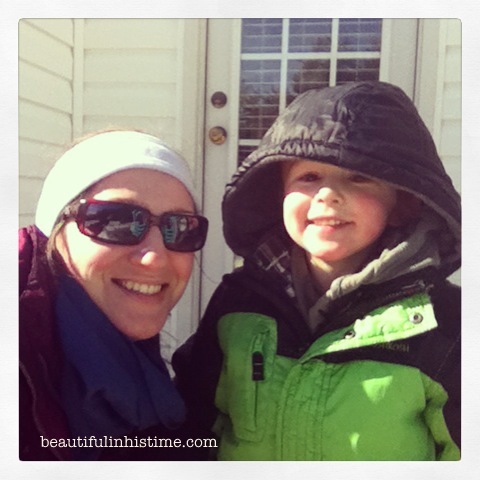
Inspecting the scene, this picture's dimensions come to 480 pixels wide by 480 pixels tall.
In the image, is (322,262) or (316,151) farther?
(322,262)

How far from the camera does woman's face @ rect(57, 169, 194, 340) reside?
1.42m

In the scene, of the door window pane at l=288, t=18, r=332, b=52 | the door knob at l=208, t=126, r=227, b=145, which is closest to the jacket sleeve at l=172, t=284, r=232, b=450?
the door knob at l=208, t=126, r=227, b=145

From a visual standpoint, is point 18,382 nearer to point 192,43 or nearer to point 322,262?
point 322,262

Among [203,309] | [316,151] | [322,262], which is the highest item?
[316,151]

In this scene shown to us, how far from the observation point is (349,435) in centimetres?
142

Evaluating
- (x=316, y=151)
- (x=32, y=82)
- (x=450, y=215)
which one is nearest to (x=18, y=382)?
(x=32, y=82)

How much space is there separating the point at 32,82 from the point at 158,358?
76 centimetres

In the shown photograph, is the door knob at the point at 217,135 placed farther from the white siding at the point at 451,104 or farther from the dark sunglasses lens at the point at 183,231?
the white siding at the point at 451,104

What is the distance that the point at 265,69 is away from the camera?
4.90 feet

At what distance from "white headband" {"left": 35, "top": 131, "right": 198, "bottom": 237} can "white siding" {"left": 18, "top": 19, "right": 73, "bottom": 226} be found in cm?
4

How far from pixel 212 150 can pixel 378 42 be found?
487 millimetres

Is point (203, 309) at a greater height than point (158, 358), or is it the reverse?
point (203, 309)

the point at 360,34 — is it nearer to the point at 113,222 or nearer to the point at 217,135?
the point at 217,135

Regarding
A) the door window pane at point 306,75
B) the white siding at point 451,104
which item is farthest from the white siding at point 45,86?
the white siding at point 451,104
